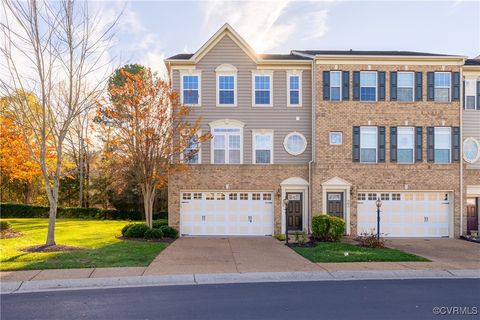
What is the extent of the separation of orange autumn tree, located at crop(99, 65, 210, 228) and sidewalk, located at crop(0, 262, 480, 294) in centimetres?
726

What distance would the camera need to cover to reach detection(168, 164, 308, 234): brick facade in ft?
64.5

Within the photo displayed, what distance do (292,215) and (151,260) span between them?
974 centimetres

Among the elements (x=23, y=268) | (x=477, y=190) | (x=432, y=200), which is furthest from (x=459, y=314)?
(x=477, y=190)

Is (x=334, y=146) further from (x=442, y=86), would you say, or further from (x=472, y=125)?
(x=472, y=125)

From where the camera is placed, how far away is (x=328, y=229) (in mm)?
17312

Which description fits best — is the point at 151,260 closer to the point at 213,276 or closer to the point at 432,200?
the point at 213,276

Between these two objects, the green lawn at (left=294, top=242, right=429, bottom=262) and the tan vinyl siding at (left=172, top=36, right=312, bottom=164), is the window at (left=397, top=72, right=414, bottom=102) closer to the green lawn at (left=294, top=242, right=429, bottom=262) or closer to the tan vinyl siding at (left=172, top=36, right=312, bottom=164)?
the tan vinyl siding at (left=172, top=36, right=312, bottom=164)

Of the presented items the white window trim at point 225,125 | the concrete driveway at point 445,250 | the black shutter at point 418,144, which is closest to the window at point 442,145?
the black shutter at point 418,144

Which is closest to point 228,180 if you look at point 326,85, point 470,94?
point 326,85

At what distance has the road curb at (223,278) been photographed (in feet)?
31.8

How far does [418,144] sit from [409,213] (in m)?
3.91

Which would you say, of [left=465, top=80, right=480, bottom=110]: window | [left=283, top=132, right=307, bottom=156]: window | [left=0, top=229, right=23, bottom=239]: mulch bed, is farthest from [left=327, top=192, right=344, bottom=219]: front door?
[left=0, top=229, right=23, bottom=239]: mulch bed

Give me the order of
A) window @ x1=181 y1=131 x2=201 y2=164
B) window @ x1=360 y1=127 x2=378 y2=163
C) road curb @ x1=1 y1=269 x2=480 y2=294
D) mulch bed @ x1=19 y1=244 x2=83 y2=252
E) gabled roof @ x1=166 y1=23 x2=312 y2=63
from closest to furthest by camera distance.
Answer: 1. road curb @ x1=1 y1=269 x2=480 y2=294
2. mulch bed @ x1=19 y1=244 x2=83 y2=252
3. window @ x1=181 y1=131 x2=201 y2=164
4. gabled roof @ x1=166 y1=23 x2=312 y2=63
5. window @ x1=360 y1=127 x2=378 y2=163

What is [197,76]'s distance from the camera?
65.6 ft
